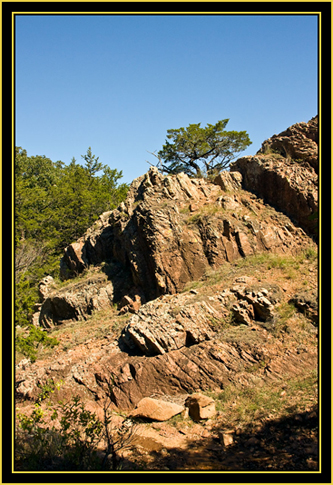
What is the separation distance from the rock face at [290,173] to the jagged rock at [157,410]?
31.4ft

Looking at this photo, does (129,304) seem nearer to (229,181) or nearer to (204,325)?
(204,325)

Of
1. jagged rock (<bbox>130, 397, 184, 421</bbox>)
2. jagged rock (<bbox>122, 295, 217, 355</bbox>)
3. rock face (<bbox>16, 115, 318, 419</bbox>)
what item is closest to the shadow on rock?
jagged rock (<bbox>130, 397, 184, 421</bbox>)

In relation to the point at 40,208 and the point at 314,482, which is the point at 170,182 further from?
the point at 40,208

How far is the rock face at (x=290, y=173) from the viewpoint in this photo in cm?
1449

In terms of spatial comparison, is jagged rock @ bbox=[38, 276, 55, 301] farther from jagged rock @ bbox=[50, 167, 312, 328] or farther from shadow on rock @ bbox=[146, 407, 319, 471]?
shadow on rock @ bbox=[146, 407, 319, 471]

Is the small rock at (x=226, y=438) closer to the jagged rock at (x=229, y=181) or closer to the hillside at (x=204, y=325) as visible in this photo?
the hillside at (x=204, y=325)

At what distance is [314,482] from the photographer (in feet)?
14.7

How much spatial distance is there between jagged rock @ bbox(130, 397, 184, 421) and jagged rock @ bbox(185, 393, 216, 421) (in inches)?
10.6

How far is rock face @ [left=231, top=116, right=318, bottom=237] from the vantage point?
14492 millimetres

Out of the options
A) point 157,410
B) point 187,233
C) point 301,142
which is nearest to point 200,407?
point 157,410

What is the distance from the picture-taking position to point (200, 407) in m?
8.18
